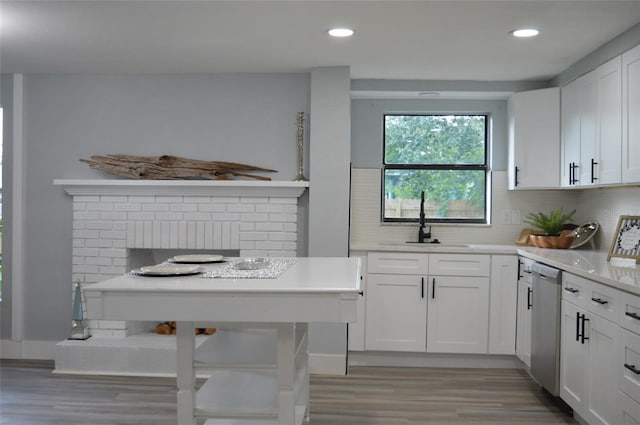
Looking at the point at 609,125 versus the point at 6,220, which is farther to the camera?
the point at 6,220

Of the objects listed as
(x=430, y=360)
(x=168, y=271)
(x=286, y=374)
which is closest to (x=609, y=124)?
(x=430, y=360)

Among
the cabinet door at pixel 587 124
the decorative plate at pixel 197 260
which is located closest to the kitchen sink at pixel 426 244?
the cabinet door at pixel 587 124

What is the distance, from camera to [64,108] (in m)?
4.88

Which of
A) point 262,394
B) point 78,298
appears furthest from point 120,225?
point 262,394

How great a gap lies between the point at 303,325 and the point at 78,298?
2.34 m

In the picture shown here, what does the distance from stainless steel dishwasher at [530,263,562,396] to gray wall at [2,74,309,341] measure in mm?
1852

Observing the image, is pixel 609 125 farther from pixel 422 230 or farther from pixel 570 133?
pixel 422 230


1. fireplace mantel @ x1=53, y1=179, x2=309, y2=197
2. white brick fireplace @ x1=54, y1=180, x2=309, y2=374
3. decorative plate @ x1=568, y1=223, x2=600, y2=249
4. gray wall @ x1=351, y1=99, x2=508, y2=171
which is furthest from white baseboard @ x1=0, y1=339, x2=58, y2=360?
decorative plate @ x1=568, y1=223, x2=600, y2=249

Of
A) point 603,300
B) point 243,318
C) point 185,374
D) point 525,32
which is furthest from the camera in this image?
point 525,32

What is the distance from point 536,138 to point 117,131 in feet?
11.3

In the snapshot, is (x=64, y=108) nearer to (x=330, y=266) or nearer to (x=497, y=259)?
(x=330, y=266)

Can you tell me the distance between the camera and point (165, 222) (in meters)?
4.74

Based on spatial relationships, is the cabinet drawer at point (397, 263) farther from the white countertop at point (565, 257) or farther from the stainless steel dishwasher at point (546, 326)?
the stainless steel dishwasher at point (546, 326)

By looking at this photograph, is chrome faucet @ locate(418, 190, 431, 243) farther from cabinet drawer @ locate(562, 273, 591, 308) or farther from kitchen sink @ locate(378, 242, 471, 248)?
cabinet drawer @ locate(562, 273, 591, 308)
